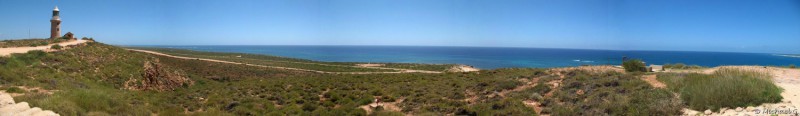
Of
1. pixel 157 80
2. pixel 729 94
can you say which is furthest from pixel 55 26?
pixel 729 94

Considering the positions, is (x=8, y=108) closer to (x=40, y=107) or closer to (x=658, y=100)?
(x=40, y=107)

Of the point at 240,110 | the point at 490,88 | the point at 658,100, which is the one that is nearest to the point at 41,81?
the point at 240,110

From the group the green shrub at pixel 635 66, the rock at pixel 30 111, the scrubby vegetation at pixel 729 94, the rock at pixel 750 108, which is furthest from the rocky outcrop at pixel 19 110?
the green shrub at pixel 635 66

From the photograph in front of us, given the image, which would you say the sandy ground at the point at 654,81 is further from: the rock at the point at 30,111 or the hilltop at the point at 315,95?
the rock at the point at 30,111

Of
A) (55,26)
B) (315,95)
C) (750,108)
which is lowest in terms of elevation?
(315,95)

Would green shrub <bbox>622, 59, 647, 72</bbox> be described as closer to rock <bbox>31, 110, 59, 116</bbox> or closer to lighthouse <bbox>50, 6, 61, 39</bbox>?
rock <bbox>31, 110, 59, 116</bbox>

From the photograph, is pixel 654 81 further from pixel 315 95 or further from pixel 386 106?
pixel 315 95

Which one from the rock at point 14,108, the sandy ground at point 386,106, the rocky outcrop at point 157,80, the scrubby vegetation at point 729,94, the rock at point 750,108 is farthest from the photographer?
the rocky outcrop at point 157,80

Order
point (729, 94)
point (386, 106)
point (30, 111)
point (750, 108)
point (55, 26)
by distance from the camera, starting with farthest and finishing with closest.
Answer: point (55, 26), point (386, 106), point (729, 94), point (30, 111), point (750, 108)
